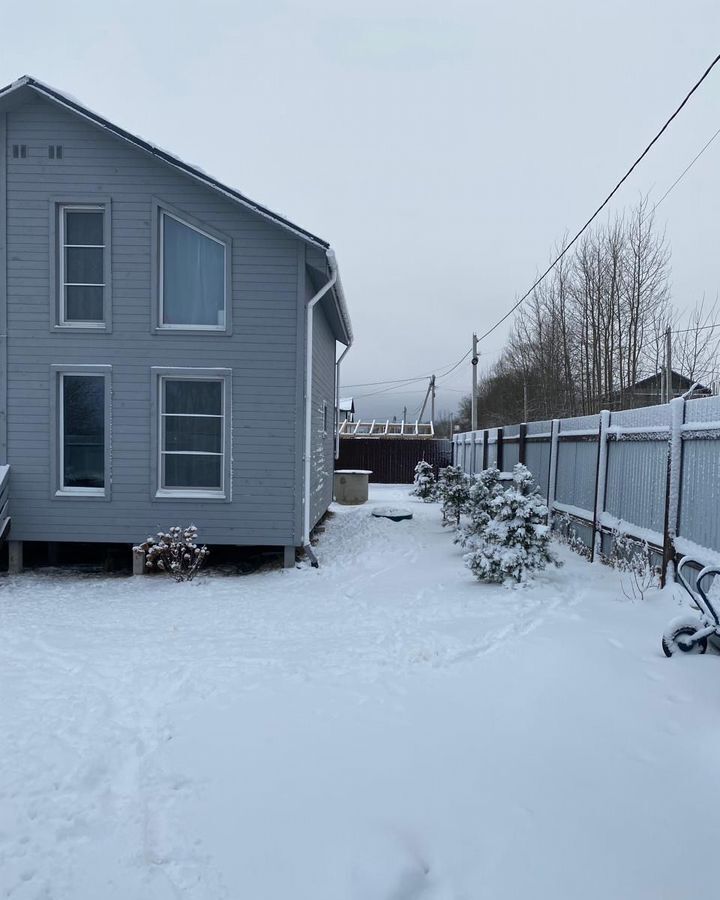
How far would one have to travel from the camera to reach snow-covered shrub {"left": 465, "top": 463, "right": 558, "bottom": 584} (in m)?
6.91

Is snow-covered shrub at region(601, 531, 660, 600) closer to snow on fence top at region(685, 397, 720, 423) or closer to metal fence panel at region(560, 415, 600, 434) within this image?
snow on fence top at region(685, 397, 720, 423)

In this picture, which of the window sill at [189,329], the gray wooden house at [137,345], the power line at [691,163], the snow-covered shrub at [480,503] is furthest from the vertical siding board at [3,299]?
the power line at [691,163]

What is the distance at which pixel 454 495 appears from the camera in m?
12.4

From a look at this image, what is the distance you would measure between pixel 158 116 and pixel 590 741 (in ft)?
53.2

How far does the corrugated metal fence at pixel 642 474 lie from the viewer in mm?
5234

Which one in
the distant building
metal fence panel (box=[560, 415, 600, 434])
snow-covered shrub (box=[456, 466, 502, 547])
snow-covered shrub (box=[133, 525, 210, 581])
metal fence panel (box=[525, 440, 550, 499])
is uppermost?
the distant building

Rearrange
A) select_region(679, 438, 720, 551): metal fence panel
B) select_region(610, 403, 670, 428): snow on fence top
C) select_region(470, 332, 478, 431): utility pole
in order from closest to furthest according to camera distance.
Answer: select_region(679, 438, 720, 551): metal fence panel < select_region(610, 403, 670, 428): snow on fence top < select_region(470, 332, 478, 431): utility pole

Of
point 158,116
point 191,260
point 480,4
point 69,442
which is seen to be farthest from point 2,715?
point 158,116

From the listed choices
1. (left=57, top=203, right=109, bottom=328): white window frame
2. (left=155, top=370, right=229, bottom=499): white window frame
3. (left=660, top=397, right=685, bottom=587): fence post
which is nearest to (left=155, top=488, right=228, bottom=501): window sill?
(left=155, top=370, right=229, bottom=499): white window frame

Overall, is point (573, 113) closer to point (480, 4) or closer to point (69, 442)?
point (480, 4)

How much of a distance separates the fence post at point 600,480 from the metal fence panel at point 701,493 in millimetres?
2046

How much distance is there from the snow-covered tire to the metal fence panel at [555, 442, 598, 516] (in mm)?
4014

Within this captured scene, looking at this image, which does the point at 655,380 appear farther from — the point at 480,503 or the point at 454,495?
the point at 480,503

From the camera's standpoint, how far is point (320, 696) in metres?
4.05
